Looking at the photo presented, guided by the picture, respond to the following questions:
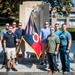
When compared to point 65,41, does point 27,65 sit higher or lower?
lower

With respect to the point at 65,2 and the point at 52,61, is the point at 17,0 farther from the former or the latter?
the point at 52,61

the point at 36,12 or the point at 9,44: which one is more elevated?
the point at 36,12

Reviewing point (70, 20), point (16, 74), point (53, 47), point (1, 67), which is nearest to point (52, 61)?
point (53, 47)

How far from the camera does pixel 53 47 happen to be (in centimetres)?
930

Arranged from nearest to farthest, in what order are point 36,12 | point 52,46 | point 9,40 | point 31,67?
point 52,46 → point 9,40 → point 31,67 → point 36,12

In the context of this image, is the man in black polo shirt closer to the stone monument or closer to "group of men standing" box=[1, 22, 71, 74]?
"group of men standing" box=[1, 22, 71, 74]

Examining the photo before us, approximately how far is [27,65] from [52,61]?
183cm


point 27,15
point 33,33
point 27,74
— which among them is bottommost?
point 27,74

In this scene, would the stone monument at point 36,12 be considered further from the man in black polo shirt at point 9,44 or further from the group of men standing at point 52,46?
the man in black polo shirt at point 9,44

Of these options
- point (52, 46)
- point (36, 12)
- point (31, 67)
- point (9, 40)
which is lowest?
point (31, 67)

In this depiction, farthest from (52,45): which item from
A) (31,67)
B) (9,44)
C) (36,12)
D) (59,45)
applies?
(36,12)

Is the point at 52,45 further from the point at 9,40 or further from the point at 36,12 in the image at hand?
the point at 36,12

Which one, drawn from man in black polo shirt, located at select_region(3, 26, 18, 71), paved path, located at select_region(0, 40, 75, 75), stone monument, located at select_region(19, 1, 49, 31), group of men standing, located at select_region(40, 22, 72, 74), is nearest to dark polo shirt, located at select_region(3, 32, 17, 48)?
man in black polo shirt, located at select_region(3, 26, 18, 71)

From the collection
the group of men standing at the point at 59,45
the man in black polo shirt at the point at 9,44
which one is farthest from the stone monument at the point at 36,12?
the group of men standing at the point at 59,45
